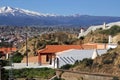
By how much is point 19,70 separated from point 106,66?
10703 millimetres

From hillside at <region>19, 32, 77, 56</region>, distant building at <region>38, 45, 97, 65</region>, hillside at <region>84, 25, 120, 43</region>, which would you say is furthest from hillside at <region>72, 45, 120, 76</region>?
hillside at <region>19, 32, 77, 56</region>

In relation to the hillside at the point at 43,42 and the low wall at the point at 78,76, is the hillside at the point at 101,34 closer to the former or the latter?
the hillside at the point at 43,42

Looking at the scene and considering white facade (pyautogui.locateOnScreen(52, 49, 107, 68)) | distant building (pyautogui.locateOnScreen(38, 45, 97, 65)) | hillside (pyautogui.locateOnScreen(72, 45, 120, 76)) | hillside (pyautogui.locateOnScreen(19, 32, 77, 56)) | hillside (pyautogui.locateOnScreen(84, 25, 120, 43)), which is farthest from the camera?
hillside (pyautogui.locateOnScreen(19, 32, 77, 56))

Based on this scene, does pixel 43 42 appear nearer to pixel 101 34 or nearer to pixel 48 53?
pixel 101 34

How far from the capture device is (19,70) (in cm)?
4375

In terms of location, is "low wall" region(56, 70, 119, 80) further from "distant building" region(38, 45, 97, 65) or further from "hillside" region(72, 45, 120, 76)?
"distant building" region(38, 45, 97, 65)

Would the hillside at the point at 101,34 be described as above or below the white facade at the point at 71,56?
above

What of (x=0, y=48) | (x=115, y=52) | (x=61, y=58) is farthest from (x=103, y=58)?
(x=0, y=48)

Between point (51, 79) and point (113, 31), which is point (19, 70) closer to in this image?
point (51, 79)

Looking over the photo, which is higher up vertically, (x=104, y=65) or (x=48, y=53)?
(x=48, y=53)

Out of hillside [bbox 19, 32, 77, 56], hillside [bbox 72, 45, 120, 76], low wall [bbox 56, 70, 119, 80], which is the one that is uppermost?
hillside [bbox 19, 32, 77, 56]

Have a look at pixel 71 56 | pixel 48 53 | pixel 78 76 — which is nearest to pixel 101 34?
pixel 48 53

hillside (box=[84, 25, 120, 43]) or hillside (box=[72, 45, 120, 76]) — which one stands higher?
hillside (box=[84, 25, 120, 43])

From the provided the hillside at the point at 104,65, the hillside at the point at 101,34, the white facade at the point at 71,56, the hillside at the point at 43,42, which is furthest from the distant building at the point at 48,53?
the hillside at the point at 104,65
